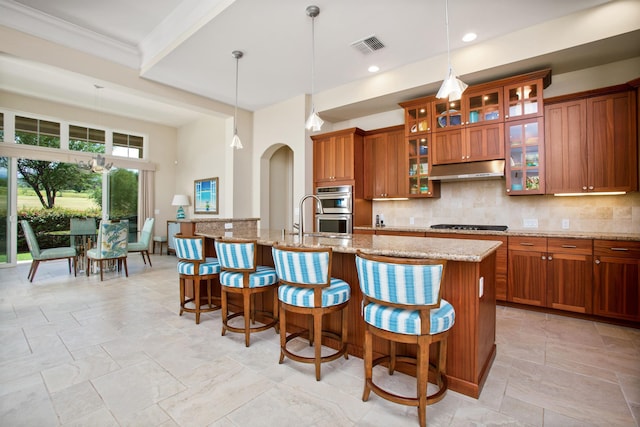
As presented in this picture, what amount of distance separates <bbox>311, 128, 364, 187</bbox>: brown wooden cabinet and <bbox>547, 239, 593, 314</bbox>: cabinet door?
2.78m

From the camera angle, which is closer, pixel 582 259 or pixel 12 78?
pixel 582 259

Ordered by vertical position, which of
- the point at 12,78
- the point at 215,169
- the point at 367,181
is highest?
the point at 12,78

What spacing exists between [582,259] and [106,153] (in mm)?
9150

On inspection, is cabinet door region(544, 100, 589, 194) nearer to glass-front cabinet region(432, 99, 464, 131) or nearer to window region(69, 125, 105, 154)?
glass-front cabinet region(432, 99, 464, 131)

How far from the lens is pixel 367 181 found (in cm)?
500

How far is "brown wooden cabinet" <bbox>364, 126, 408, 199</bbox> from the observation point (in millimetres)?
4602

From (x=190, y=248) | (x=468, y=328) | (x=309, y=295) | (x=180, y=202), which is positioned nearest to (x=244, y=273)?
(x=309, y=295)

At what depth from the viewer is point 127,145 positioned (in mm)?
7512

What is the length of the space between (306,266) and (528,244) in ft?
9.28

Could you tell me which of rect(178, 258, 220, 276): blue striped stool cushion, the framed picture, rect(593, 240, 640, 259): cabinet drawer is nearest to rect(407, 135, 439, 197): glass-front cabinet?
rect(593, 240, 640, 259): cabinet drawer

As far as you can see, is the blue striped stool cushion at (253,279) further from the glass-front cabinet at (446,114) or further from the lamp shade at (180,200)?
the lamp shade at (180,200)

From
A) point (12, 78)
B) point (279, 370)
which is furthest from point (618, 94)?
point (12, 78)

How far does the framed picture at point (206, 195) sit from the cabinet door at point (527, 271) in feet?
19.4

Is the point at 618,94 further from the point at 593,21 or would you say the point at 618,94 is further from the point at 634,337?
the point at 634,337
